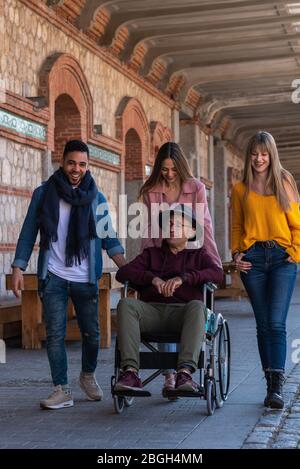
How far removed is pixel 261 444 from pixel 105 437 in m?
0.77

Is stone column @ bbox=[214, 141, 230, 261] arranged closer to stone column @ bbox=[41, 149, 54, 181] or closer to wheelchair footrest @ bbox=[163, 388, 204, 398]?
stone column @ bbox=[41, 149, 54, 181]

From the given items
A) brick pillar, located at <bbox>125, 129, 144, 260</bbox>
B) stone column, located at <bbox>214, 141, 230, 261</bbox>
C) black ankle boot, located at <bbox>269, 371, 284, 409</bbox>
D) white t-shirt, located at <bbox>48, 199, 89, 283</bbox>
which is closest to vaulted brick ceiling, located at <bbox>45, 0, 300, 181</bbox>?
brick pillar, located at <bbox>125, 129, 144, 260</bbox>

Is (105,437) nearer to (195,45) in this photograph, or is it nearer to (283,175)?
(283,175)

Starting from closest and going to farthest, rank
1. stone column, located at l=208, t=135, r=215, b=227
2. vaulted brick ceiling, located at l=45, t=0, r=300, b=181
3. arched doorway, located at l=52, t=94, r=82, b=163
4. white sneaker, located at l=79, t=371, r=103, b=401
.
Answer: white sneaker, located at l=79, t=371, r=103, b=401, arched doorway, located at l=52, t=94, r=82, b=163, vaulted brick ceiling, located at l=45, t=0, r=300, b=181, stone column, located at l=208, t=135, r=215, b=227

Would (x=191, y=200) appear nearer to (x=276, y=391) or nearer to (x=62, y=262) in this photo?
(x=62, y=262)

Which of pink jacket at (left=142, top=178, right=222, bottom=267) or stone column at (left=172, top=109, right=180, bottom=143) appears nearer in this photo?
pink jacket at (left=142, top=178, right=222, bottom=267)

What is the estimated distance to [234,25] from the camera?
49.7 feet

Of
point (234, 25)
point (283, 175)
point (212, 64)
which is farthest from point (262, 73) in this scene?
point (283, 175)

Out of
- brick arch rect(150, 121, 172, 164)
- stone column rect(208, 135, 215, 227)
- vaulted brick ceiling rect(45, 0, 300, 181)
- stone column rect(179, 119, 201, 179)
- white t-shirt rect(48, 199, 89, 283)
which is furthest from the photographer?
stone column rect(208, 135, 215, 227)

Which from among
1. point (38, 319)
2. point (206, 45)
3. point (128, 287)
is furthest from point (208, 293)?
point (206, 45)

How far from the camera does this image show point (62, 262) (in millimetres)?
5734

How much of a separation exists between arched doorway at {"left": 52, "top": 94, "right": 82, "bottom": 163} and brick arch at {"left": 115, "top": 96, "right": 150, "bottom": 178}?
2.13 metres

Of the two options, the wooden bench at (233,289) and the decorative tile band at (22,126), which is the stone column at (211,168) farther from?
the decorative tile band at (22,126)

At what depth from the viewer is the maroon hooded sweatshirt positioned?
5.62m
